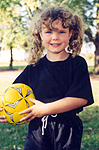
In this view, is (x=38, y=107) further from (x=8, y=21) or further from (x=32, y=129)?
(x=8, y=21)

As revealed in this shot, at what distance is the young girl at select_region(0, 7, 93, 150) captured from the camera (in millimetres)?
2377

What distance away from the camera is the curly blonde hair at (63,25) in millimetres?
2576

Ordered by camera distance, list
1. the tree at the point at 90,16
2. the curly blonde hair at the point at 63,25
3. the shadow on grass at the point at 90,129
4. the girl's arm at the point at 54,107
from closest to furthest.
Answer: the girl's arm at the point at 54,107, the curly blonde hair at the point at 63,25, the shadow on grass at the point at 90,129, the tree at the point at 90,16

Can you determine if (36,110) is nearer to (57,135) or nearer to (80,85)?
(57,135)

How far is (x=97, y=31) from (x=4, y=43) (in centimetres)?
1041

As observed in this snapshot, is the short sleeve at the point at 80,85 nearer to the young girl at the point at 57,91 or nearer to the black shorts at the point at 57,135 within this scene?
the young girl at the point at 57,91

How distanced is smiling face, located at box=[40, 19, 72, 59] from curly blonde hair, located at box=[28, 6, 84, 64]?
5 centimetres

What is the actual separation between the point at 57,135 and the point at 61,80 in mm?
655

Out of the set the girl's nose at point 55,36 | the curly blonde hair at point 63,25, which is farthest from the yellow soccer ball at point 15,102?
the girl's nose at point 55,36

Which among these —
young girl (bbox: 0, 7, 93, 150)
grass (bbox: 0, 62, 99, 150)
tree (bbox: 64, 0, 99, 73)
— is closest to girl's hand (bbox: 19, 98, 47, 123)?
young girl (bbox: 0, 7, 93, 150)

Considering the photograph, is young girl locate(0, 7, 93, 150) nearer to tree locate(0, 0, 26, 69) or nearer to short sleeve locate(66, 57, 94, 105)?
short sleeve locate(66, 57, 94, 105)

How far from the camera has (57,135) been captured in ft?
8.11

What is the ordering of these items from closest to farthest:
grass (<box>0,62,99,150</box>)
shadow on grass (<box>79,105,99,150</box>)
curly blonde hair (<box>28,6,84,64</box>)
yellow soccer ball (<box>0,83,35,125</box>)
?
yellow soccer ball (<box>0,83,35,125</box>) < curly blonde hair (<box>28,6,84,64</box>) < grass (<box>0,62,99,150</box>) < shadow on grass (<box>79,105,99,150</box>)

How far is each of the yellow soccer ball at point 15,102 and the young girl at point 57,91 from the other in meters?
0.08
